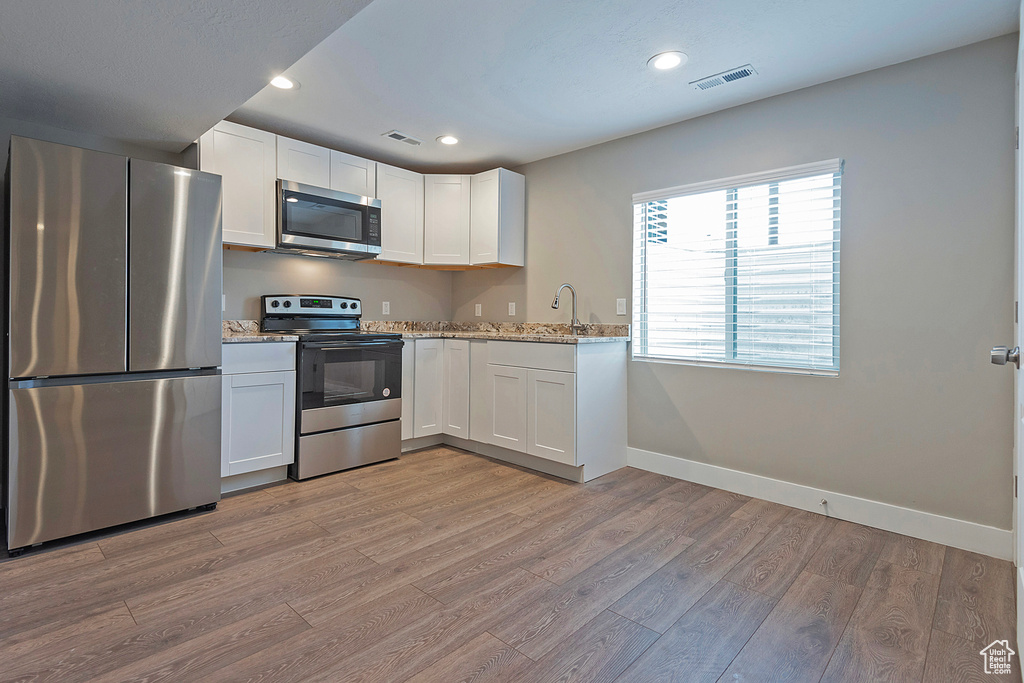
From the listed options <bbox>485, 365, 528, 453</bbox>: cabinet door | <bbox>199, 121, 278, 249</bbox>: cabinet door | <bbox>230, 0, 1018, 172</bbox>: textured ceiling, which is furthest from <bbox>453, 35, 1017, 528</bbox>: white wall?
<bbox>199, 121, 278, 249</bbox>: cabinet door

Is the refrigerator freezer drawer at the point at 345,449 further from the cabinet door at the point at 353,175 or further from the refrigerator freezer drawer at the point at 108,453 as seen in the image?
the cabinet door at the point at 353,175

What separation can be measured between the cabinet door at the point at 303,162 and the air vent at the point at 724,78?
2.40m

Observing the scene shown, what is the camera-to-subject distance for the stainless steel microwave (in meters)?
3.38

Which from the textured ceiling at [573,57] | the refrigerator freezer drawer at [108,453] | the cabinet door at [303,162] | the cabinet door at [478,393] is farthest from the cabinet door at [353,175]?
the refrigerator freezer drawer at [108,453]

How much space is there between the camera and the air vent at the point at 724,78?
2.64 meters

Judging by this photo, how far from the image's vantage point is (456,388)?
3998 millimetres

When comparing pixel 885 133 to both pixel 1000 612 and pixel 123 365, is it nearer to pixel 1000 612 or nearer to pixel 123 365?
pixel 1000 612

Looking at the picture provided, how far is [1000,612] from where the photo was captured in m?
1.84

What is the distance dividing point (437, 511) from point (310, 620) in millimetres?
1035

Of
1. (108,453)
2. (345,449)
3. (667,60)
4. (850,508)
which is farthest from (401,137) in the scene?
(850,508)

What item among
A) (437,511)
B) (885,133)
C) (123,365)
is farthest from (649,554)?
(123,365)

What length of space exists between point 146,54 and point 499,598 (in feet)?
8.10

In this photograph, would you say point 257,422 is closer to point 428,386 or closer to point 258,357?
point 258,357

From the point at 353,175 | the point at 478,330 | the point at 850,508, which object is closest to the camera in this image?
the point at 850,508
